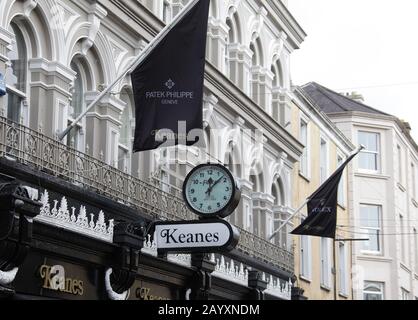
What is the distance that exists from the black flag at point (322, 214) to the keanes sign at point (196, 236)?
1015 centimetres

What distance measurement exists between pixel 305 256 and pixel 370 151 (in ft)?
43.3

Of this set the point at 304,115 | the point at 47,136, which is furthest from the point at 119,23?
the point at 304,115

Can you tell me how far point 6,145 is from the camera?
53.0 feet

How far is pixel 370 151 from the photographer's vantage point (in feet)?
158

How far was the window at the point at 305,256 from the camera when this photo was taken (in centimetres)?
3569

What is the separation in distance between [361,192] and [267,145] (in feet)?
52.6

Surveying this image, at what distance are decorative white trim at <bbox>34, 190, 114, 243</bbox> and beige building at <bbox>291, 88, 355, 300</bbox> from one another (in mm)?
16599

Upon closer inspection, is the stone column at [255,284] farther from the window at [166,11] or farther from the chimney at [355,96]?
the chimney at [355,96]

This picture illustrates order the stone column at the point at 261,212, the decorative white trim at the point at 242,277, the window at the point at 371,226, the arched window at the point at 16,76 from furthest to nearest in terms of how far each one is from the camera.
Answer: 1. the window at the point at 371,226
2. the stone column at the point at 261,212
3. the decorative white trim at the point at 242,277
4. the arched window at the point at 16,76

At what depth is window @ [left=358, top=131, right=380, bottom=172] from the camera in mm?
47875

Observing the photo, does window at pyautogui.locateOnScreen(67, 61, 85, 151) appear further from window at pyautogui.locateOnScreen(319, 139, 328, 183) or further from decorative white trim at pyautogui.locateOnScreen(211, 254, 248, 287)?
window at pyautogui.locateOnScreen(319, 139, 328, 183)

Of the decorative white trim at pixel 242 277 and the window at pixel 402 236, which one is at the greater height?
the window at pixel 402 236

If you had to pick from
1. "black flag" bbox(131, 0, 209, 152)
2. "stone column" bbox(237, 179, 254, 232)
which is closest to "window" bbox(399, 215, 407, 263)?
"stone column" bbox(237, 179, 254, 232)

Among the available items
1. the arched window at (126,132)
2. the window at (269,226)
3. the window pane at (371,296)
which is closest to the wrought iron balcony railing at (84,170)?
the arched window at (126,132)
